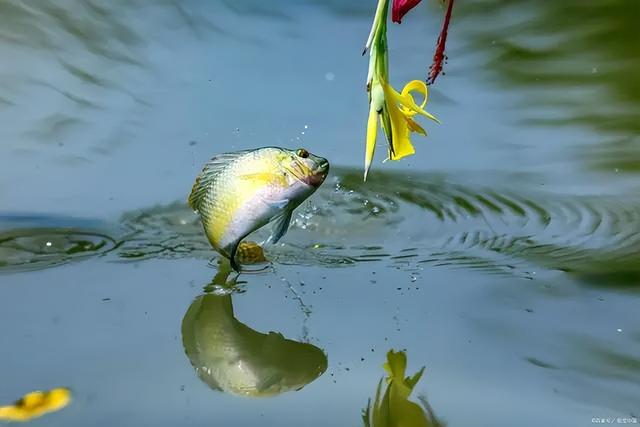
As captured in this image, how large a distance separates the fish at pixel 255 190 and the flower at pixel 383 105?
1.21 feet

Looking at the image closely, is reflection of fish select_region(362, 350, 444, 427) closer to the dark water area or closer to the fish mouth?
the dark water area

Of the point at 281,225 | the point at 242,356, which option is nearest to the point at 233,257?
the point at 281,225

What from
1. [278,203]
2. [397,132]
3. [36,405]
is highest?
[397,132]

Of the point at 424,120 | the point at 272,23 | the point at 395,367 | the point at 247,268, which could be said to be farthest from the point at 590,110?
the point at 395,367

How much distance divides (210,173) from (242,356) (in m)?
0.30

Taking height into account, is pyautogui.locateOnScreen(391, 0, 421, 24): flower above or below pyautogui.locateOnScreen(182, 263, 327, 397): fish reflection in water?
above

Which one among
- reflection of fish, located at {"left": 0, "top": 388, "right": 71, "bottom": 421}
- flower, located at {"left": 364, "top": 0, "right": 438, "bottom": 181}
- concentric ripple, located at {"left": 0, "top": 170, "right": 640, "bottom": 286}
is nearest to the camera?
flower, located at {"left": 364, "top": 0, "right": 438, "bottom": 181}

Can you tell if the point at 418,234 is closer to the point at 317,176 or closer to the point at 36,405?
the point at 317,176

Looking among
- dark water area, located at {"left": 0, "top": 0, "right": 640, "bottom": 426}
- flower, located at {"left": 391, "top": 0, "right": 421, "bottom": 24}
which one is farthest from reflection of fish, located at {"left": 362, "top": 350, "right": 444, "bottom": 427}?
flower, located at {"left": 391, "top": 0, "right": 421, "bottom": 24}

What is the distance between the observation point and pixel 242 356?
1.12 m

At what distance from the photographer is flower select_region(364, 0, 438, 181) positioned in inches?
34.6

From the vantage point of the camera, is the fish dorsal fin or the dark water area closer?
the dark water area

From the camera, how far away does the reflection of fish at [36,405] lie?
0.99 metres

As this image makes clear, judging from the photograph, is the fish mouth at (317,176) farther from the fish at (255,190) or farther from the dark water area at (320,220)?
the dark water area at (320,220)
